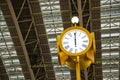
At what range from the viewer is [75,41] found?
4.96 metres

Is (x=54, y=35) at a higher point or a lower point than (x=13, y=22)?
lower

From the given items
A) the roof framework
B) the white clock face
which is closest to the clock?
the white clock face

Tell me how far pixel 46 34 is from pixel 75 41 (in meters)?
18.5

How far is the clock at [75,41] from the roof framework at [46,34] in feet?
48.8

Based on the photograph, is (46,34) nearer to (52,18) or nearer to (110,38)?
(52,18)

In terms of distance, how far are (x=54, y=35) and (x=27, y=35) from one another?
6.87ft

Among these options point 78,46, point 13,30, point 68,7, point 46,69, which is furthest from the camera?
point 46,69

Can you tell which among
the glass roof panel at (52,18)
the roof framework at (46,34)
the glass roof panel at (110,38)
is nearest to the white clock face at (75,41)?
the roof framework at (46,34)

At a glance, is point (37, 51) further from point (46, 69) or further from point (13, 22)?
point (13, 22)

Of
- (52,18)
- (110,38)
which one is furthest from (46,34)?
(110,38)

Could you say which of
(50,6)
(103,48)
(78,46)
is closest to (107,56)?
(103,48)

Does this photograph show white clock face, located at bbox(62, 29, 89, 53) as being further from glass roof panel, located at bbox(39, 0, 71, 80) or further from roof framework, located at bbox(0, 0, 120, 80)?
glass roof panel, located at bbox(39, 0, 71, 80)

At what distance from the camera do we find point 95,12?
2189 centimetres

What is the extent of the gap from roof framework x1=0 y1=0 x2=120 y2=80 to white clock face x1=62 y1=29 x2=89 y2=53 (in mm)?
14892
